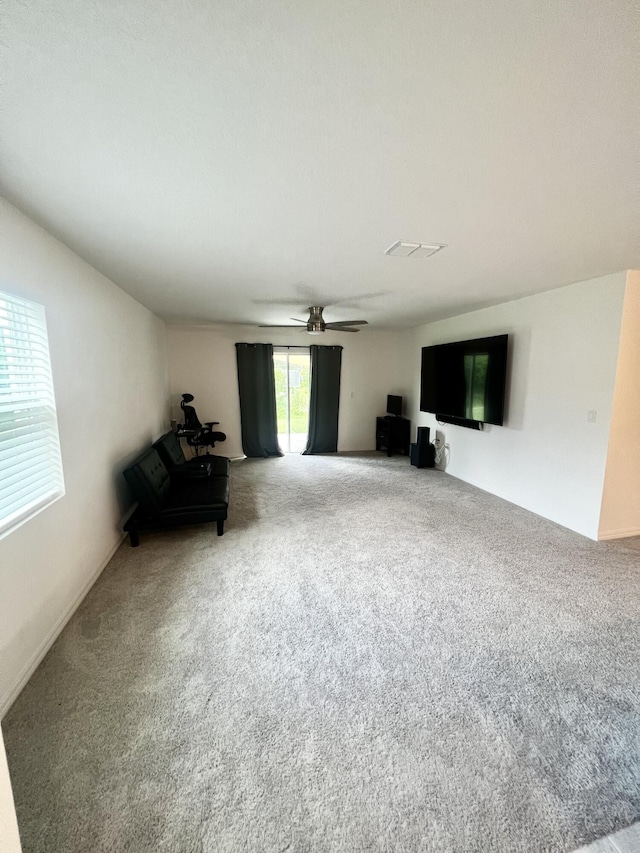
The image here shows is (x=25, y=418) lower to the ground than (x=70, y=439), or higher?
higher

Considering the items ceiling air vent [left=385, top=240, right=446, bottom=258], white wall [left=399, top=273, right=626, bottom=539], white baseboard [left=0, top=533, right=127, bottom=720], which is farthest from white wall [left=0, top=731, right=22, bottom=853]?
white wall [left=399, top=273, right=626, bottom=539]

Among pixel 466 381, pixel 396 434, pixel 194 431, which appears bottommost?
pixel 396 434

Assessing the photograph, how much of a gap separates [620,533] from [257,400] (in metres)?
5.21

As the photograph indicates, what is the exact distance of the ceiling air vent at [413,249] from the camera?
2.26 m

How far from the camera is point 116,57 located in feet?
3.08

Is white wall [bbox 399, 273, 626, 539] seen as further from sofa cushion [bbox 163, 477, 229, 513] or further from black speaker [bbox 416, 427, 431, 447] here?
sofa cushion [bbox 163, 477, 229, 513]

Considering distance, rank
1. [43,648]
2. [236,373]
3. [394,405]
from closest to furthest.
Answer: [43,648]
[236,373]
[394,405]

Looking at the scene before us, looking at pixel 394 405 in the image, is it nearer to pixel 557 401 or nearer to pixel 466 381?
pixel 466 381

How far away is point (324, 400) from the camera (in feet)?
21.1

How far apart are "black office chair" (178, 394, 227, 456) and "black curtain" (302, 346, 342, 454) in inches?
68.3

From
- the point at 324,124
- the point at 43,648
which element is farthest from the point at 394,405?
the point at 43,648

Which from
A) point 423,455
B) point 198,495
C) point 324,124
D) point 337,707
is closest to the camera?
point 324,124

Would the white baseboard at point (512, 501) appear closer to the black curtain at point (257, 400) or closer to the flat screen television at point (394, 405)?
the flat screen television at point (394, 405)

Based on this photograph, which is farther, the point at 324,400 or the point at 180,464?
the point at 324,400
